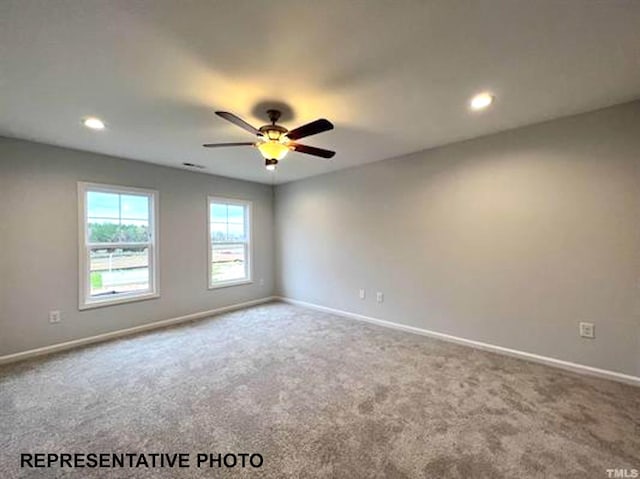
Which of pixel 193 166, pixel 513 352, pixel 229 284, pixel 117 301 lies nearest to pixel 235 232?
pixel 229 284

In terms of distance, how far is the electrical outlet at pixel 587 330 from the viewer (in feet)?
8.55

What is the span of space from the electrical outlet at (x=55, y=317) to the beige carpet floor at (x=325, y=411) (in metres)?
0.41

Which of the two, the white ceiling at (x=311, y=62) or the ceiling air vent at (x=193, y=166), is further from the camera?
the ceiling air vent at (x=193, y=166)

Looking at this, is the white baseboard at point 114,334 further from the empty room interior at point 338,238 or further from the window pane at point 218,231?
the window pane at point 218,231

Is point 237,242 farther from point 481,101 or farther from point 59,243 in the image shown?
point 481,101

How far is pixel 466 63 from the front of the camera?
6.07 feet

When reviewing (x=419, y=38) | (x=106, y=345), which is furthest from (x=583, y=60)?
(x=106, y=345)

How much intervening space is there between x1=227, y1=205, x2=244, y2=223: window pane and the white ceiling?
7.48 ft

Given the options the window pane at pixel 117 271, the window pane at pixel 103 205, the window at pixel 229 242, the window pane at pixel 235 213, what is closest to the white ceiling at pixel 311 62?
the window pane at pixel 103 205

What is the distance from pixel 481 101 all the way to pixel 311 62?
4.94 feet

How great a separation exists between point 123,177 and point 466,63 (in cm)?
411

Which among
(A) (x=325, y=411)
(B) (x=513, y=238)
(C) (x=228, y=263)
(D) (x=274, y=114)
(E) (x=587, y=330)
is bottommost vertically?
(A) (x=325, y=411)

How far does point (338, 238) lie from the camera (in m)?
4.67

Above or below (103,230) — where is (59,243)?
below
